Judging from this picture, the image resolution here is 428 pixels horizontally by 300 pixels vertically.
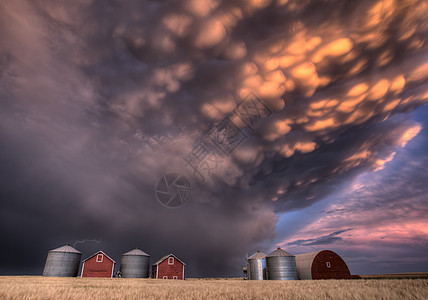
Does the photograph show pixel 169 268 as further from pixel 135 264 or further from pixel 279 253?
pixel 279 253

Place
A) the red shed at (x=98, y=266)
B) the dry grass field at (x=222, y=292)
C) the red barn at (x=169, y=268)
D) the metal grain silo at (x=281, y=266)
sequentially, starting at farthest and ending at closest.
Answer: the red barn at (x=169, y=268), the red shed at (x=98, y=266), the metal grain silo at (x=281, y=266), the dry grass field at (x=222, y=292)

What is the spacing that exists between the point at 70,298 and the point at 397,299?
1311 centimetres

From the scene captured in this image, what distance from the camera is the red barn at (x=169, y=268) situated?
5741 centimetres

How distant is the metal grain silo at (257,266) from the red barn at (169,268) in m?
18.7

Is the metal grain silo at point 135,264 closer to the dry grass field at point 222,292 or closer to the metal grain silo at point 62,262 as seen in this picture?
the metal grain silo at point 62,262

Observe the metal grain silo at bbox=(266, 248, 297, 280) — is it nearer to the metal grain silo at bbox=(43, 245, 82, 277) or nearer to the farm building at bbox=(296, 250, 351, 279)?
the farm building at bbox=(296, 250, 351, 279)

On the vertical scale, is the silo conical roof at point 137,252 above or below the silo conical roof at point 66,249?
below

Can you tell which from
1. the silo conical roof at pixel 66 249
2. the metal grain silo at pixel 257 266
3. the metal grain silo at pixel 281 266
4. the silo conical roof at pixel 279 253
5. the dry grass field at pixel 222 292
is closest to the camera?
the dry grass field at pixel 222 292

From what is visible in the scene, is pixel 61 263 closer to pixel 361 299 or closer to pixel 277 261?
pixel 277 261

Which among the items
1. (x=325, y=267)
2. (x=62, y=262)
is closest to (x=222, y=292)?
(x=325, y=267)

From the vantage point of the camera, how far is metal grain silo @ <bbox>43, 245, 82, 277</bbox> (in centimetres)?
5181

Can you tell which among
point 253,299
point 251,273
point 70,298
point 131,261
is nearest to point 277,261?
point 251,273

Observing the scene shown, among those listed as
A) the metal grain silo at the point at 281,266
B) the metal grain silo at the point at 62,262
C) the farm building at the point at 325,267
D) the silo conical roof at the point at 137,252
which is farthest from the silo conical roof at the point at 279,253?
the metal grain silo at the point at 62,262

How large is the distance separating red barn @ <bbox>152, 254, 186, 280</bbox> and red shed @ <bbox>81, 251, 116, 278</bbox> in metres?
11.4
